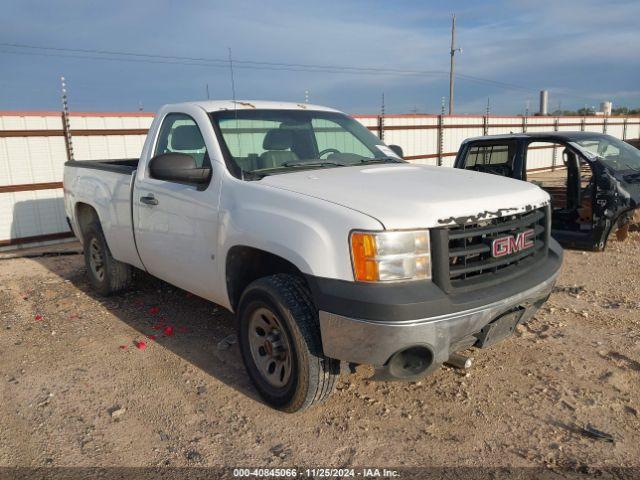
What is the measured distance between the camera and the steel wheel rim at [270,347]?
3.20 meters

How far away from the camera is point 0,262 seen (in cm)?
771

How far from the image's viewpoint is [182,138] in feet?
14.0

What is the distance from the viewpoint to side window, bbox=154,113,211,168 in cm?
392

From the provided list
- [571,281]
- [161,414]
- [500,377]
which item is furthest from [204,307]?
[571,281]

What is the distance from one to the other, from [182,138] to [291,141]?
903 millimetres

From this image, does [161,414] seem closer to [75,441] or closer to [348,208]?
[75,441]

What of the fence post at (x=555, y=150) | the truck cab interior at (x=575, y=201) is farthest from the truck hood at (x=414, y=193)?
the fence post at (x=555, y=150)

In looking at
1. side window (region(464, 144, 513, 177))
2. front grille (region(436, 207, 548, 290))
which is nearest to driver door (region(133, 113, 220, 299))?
front grille (region(436, 207, 548, 290))

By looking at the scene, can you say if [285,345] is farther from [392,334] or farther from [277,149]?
[277,149]

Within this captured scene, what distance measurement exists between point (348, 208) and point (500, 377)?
1.80 m

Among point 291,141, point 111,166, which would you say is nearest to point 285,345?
point 291,141

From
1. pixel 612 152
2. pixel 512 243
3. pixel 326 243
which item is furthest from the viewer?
pixel 612 152

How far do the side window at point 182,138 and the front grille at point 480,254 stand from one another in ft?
6.05

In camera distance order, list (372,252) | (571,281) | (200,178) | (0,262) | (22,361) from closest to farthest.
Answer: (372,252) < (200,178) < (22,361) < (571,281) < (0,262)
